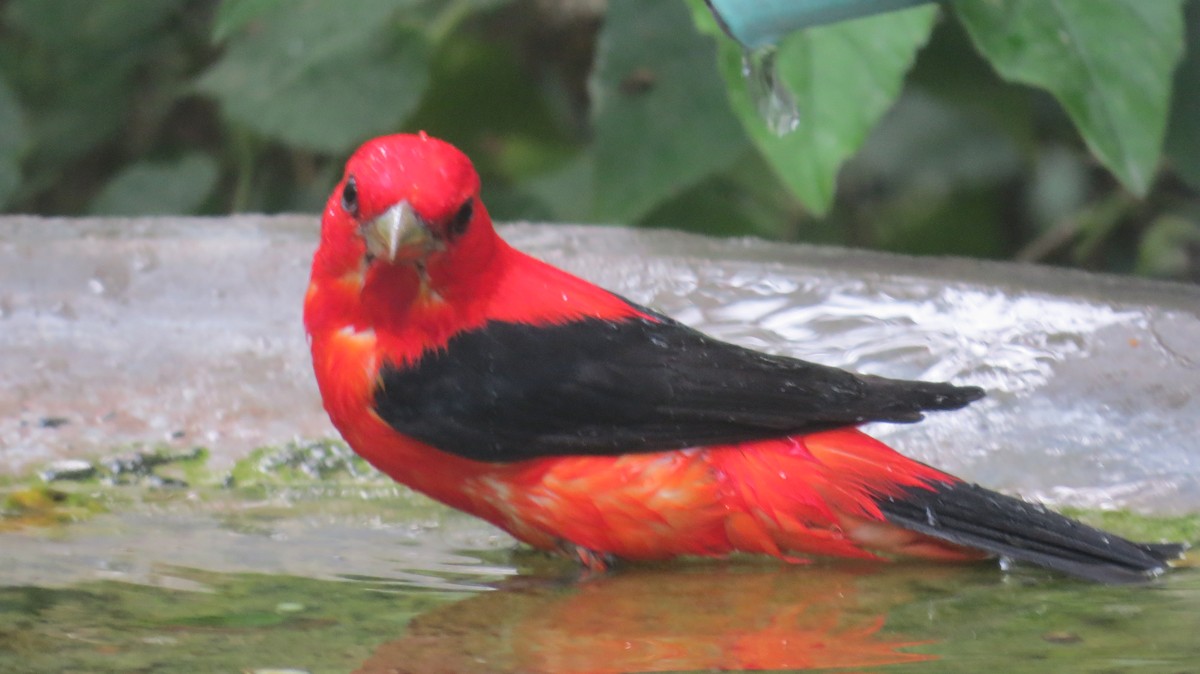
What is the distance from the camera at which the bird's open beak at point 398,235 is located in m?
2.39

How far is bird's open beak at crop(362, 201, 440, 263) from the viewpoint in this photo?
2.39 m

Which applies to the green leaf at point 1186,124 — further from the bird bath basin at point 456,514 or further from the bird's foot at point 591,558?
the bird's foot at point 591,558

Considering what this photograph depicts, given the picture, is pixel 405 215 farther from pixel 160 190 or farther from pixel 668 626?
pixel 160 190

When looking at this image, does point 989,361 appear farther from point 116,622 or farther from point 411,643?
point 116,622

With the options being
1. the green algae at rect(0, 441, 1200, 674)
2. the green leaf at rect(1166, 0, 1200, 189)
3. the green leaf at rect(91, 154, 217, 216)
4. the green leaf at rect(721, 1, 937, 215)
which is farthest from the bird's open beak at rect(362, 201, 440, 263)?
the green leaf at rect(91, 154, 217, 216)

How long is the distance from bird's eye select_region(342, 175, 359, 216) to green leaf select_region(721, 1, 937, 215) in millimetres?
1077

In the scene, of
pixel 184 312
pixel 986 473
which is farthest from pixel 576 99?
pixel 986 473

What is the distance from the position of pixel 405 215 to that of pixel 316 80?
247 centimetres

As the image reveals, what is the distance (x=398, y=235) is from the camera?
239cm

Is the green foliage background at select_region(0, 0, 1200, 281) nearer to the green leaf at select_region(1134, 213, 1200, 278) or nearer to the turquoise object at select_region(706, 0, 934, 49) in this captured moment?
the green leaf at select_region(1134, 213, 1200, 278)

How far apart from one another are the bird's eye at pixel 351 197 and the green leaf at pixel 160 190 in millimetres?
2690

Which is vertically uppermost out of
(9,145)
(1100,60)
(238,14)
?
(9,145)

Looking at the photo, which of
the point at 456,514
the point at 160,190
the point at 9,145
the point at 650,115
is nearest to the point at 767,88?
the point at 456,514

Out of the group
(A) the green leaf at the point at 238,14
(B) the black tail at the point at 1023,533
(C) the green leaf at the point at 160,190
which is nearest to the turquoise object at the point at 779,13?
(B) the black tail at the point at 1023,533
